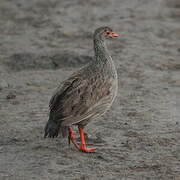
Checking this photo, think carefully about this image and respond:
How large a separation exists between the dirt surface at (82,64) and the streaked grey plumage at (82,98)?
429 millimetres

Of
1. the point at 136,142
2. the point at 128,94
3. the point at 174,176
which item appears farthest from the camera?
the point at 128,94

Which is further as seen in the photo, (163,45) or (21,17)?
(21,17)

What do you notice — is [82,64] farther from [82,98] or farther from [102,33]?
[82,98]

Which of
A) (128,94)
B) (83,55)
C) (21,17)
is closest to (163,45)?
(83,55)

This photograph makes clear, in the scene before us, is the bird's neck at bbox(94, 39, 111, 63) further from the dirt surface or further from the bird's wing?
the dirt surface

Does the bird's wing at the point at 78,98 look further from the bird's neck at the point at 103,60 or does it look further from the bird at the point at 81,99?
the bird's neck at the point at 103,60

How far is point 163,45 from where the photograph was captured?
1334 cm

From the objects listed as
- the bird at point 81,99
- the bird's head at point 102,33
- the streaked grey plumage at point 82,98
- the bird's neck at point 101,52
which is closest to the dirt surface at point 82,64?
the bird at point 81,99

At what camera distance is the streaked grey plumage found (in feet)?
25.3

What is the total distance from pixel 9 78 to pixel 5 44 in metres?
2.30

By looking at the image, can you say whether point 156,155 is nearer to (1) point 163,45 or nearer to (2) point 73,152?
(2) point 73,152

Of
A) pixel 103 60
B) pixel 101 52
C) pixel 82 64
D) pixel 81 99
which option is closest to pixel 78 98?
pixel 81 99

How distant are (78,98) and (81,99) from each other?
0.15ft

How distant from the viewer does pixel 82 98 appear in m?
7.83
